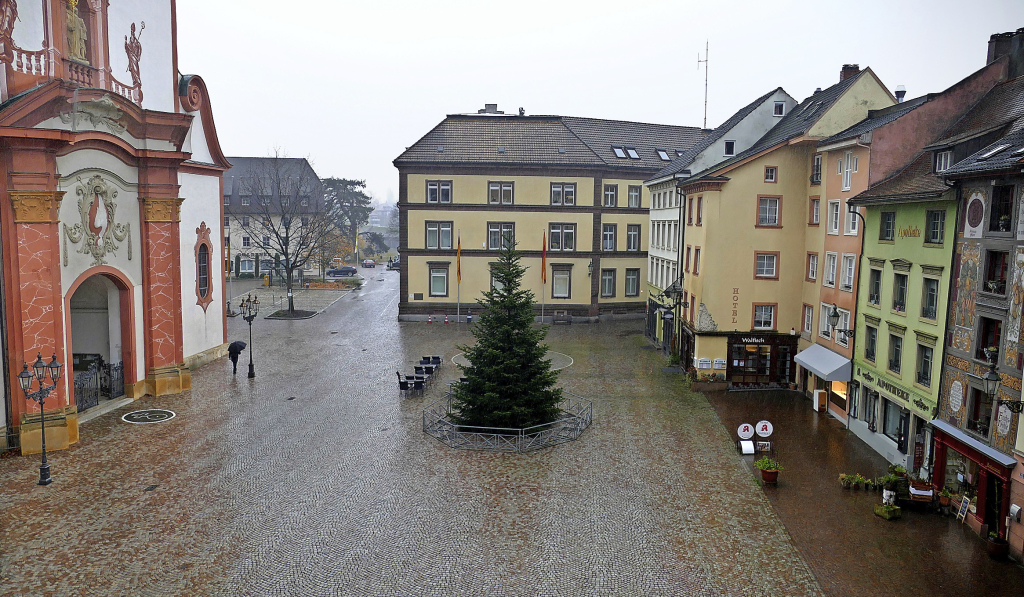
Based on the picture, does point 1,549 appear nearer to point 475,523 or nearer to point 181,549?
point 181,549

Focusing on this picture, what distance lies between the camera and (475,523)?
1630 centimetres

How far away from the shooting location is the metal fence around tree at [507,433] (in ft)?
71.4

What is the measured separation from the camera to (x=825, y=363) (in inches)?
1037

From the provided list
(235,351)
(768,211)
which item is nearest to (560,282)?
(768,211)

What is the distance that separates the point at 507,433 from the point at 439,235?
28706mm

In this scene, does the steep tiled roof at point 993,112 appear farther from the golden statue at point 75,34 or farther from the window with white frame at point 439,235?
the window with white frame at point 439,235

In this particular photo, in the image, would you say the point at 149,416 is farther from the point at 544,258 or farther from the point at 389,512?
the point at 544,258

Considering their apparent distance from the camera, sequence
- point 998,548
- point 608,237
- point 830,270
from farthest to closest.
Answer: point 608,237, point 830,270, point 998,548

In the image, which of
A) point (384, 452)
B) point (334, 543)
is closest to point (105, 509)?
point (334, 543)

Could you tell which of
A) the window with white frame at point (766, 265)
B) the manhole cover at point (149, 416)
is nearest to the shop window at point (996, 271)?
the window with white frame at point (766, 265)

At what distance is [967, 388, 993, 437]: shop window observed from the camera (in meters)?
16.8

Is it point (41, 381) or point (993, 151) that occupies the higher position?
point (993, 151)

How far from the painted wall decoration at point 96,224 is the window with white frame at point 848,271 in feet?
90.4

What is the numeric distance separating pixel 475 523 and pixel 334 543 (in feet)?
10.9
